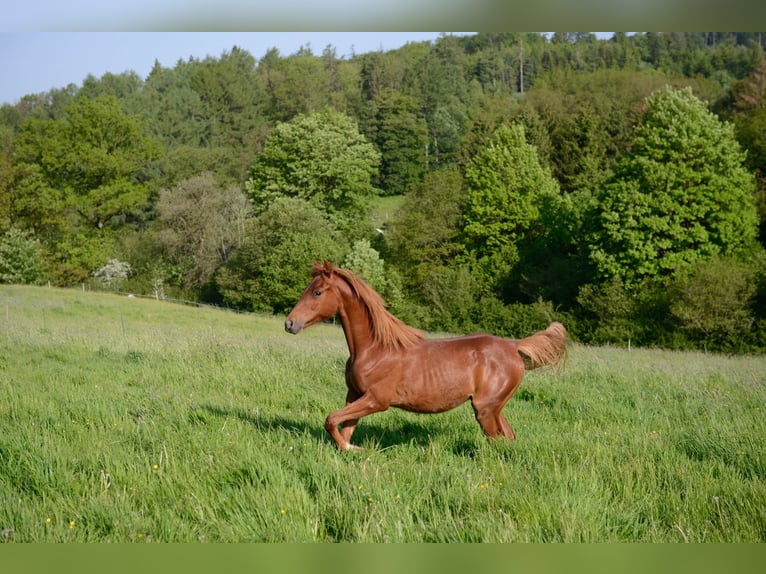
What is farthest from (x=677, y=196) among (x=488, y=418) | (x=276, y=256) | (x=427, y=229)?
(x=488, y=418)

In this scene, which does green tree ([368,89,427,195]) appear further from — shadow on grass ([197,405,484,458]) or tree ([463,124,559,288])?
shadow on grass ([197,405,484,458])

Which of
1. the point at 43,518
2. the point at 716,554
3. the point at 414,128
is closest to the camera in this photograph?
Result: the point at 716,554

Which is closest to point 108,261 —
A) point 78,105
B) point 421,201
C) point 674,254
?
point 78,105

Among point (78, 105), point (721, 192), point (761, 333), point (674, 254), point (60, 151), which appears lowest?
point (761, 333)

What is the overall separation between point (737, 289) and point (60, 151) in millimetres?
37964

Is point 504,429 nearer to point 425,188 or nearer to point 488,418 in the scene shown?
point 488,418

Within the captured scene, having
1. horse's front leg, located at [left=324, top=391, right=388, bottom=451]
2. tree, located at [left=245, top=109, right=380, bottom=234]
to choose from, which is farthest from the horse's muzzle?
tree, located at [left=245, top=109, right=380, bottom=234]

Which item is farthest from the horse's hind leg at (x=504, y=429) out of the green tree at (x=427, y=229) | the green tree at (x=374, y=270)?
the green tree at (x=427, y=229)

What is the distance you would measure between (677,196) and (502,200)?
12078 millimetres

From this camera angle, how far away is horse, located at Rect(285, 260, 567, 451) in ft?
17.0

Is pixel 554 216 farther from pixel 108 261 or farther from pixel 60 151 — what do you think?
pixel 60 151

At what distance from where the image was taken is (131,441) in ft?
18.1

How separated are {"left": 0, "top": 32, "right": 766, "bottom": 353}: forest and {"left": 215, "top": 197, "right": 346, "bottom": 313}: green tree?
139 millimetres

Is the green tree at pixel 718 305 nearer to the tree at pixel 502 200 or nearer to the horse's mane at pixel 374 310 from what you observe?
the tree at pixel 502 200
